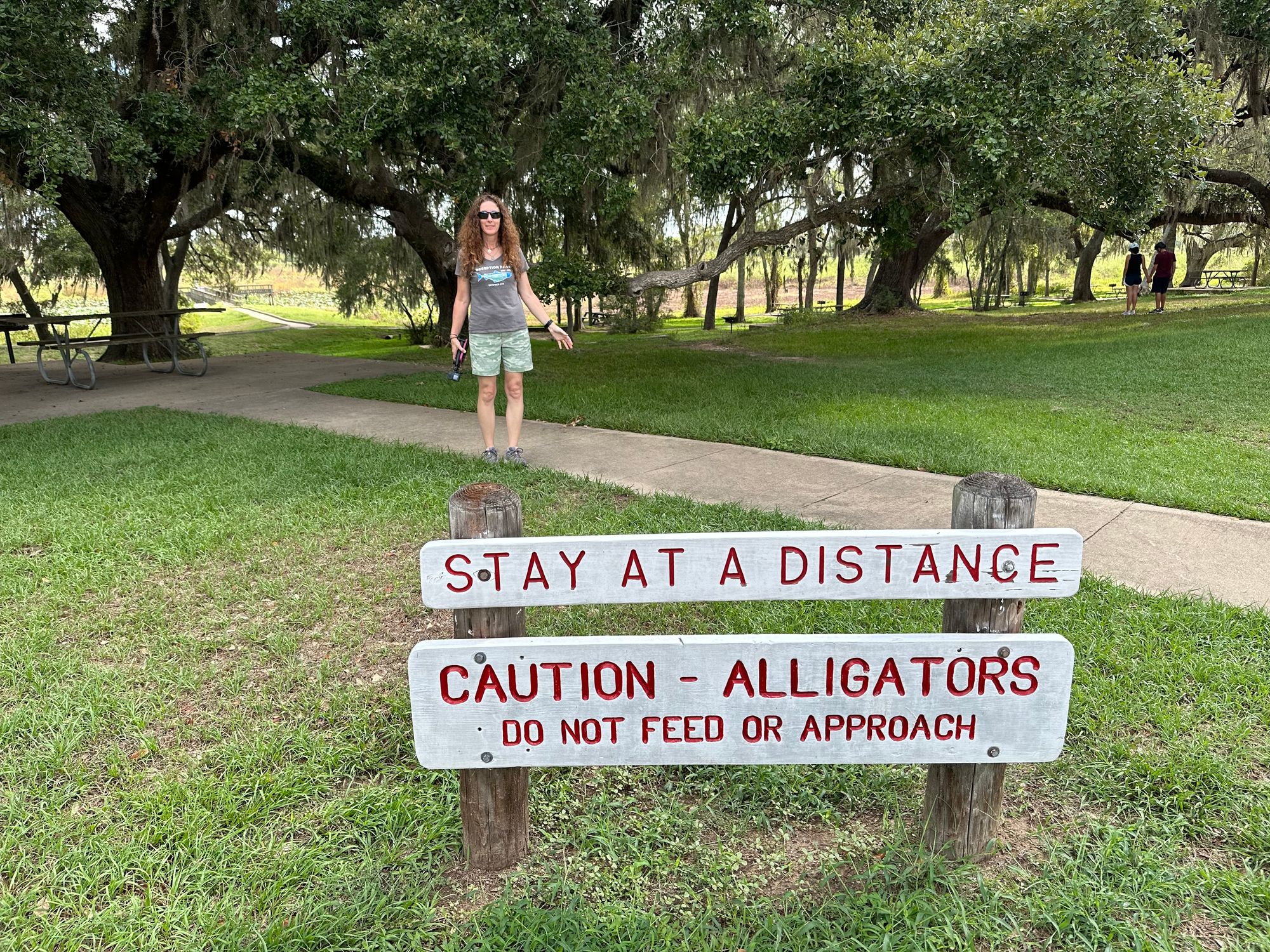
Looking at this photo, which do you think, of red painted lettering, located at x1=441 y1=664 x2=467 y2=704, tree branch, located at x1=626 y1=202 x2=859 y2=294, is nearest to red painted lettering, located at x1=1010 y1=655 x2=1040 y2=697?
red painted lettering, located at x1=441 y1=664 x2=467 y2=704

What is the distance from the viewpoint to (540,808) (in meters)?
2.46

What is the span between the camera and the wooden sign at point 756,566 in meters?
1.87

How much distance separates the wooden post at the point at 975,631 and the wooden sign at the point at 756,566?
48 mm

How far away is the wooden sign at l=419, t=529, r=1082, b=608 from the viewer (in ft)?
6.13

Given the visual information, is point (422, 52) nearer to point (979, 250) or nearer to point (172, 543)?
point (172, 543)

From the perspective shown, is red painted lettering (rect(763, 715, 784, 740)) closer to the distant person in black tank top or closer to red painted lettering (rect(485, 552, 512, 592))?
red painted lettering (rect(485, 552, 512, 592))

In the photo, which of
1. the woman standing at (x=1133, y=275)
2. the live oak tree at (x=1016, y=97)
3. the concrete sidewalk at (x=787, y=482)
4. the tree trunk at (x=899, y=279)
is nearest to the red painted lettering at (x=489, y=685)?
the concrete sidewalk at (x=787, y=482)

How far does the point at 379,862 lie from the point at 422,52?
806 cm

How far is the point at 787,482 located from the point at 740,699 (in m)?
3.63

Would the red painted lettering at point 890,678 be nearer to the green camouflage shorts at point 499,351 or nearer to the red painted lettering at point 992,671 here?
the red painted lettering at point 992,671

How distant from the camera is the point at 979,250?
2642cm

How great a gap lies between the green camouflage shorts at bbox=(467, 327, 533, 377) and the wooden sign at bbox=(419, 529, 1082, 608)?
12.8 feet

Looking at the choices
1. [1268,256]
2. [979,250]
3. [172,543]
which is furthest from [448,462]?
[1268,256]

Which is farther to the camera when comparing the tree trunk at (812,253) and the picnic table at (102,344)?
the tree trunk at (812,253)
